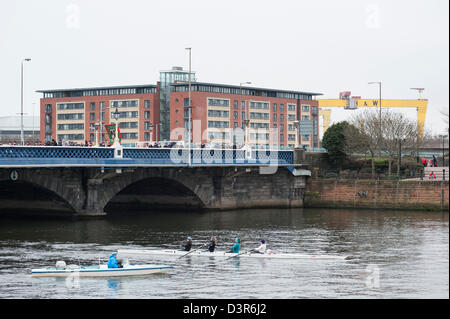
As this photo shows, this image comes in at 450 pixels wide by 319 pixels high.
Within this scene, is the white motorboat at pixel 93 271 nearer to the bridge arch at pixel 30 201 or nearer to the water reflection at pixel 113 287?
the water reflection at pixel 113 287

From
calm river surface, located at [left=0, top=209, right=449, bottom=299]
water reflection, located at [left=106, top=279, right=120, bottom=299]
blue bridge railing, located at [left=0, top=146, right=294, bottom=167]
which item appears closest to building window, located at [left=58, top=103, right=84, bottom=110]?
blue bridge railing, located at [left=0, top=146, right=294, bottom=167]

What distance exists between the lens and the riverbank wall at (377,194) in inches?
3351

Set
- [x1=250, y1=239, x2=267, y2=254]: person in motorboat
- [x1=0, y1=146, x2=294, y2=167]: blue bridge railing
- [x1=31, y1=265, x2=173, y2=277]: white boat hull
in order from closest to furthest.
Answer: [x1=31, y1=265, x2=173, y2=277]: white boat hull < [x1=250, y1=239, x2=267, y2=254]: person in motorboat < [x1=0, y1=146, x2=294, y2=167]: blue bridge railing

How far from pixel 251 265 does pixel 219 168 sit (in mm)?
36247

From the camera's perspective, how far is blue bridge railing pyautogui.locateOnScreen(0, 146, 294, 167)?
61.5m

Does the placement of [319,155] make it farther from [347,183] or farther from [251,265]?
[251,265]

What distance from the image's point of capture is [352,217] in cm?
8044

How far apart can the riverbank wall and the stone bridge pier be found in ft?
8.13

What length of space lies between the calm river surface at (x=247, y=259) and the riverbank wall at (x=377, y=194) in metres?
2.82

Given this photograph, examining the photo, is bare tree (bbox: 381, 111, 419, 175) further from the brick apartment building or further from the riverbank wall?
the brick apartment building

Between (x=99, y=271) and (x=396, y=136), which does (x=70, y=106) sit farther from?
(x=99, y=271)

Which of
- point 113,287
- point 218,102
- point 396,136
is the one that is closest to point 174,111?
point 218,102
